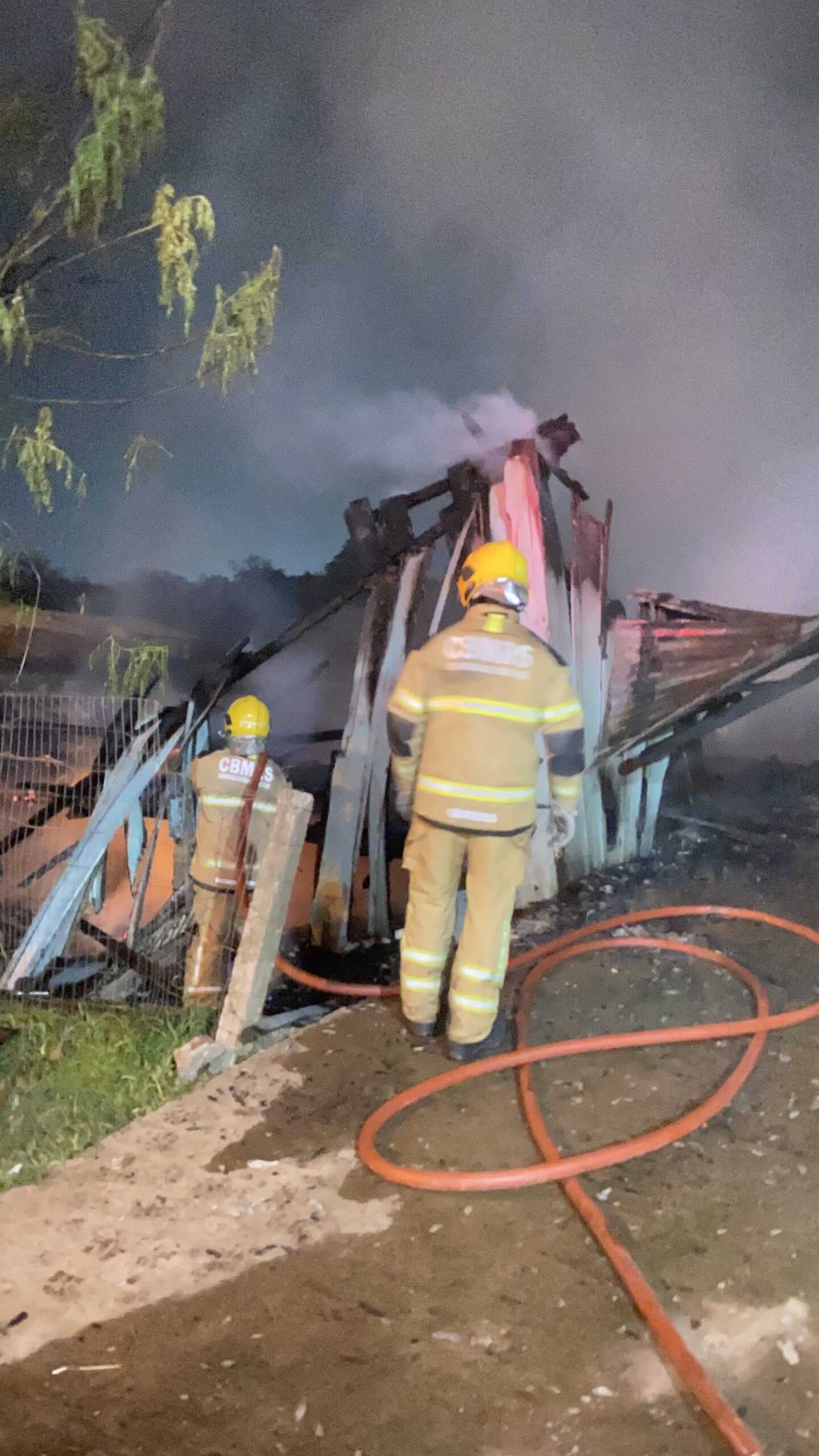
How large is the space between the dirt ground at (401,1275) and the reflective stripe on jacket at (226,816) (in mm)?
1287

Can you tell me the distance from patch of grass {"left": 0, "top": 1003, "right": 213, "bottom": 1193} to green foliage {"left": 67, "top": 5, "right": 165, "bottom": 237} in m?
3.88

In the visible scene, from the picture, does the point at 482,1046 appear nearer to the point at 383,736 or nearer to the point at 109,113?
the point at 383,736

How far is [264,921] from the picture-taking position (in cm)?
320

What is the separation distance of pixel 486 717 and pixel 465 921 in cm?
77

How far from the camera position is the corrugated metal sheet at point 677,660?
222 inches

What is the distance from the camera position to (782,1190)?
2459 millimetres

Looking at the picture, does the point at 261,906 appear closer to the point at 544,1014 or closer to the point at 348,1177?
the point at 348,1177

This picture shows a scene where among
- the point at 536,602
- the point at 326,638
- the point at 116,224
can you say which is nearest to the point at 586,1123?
the point at 536,602

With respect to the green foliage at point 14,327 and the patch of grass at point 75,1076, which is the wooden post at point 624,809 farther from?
the green foliage at point 14,327

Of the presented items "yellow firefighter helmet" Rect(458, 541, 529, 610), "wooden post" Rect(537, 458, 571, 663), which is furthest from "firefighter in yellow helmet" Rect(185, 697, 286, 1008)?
"wooden post" Rect(537, 458, 571, 663)

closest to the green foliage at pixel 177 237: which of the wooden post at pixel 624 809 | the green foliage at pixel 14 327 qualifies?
→ the green foliage at pixel 14 327

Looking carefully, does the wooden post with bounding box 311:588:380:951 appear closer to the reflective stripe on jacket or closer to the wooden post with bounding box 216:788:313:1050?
the reflective stripe on jacket

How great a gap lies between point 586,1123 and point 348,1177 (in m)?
0.82

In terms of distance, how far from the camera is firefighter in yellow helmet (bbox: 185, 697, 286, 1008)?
4320mm
